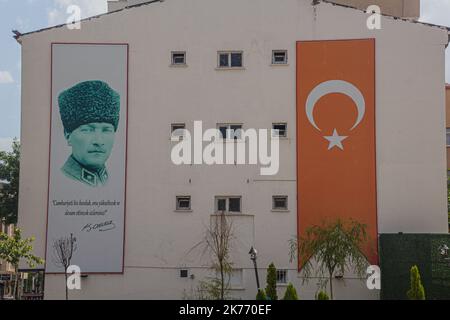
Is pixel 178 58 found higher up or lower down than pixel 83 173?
higher up

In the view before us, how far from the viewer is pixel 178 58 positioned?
118ft

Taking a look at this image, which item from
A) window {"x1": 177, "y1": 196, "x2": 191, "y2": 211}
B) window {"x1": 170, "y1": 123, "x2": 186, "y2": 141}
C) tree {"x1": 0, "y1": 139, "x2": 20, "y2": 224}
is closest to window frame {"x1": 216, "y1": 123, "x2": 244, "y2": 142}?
window {"x1": 170, "y1": 123, "x2": 186, "y2": 141}

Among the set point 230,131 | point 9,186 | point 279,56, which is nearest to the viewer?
point 230,131

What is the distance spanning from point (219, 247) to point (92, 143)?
7268mm

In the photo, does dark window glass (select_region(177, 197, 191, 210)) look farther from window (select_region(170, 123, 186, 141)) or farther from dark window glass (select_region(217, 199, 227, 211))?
window (select_region(170, 123, 186, 141))

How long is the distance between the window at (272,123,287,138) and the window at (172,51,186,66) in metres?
4.90

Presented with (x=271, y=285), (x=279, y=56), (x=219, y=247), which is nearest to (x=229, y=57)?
(x=279, y=56)

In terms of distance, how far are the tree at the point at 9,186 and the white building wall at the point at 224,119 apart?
19188 mm

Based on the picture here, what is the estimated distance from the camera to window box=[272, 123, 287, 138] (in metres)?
35.2

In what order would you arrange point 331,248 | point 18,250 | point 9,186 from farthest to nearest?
point 9,186 < point 18,250 < point 331,248

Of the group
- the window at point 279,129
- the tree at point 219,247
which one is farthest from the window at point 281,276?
the window at point 279,129

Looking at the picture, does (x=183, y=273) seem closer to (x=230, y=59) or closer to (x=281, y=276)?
(x=281, y=276)
